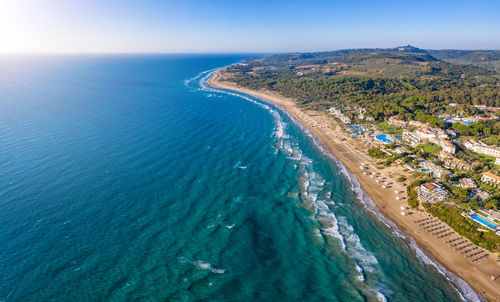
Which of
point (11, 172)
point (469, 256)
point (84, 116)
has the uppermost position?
point (84, 116)

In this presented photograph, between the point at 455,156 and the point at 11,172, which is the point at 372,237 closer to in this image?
the point at 455,156

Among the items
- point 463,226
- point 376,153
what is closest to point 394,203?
point 463,226

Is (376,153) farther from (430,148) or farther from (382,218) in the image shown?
(382,218)

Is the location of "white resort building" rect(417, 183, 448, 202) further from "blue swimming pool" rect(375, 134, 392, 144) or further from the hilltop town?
"blue swimming pool" rect(375, 134, 392, 144)

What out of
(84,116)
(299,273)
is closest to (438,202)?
(299,273)

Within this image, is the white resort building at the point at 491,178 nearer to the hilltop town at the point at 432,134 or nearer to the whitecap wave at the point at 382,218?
the hilltop town at the point at 432,134

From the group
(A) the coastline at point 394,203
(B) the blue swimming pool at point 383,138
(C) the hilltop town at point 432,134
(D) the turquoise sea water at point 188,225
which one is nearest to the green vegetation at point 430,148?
(C) the hilltop town at point 432,134
